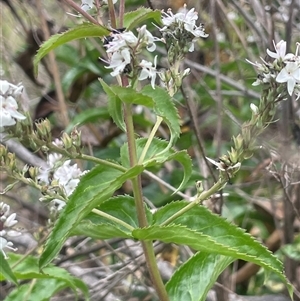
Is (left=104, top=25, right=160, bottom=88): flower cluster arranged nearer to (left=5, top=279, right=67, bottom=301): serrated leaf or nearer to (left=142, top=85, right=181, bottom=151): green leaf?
(left=142, top=85, right=181, bottom=151): green leaf

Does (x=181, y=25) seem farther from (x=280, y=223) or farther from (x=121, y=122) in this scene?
(x=280, y=223)

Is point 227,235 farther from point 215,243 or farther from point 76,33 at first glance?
point 76,33

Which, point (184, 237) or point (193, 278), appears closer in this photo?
point (184, 237)

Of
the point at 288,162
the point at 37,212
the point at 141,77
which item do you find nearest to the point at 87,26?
the point at 141,77

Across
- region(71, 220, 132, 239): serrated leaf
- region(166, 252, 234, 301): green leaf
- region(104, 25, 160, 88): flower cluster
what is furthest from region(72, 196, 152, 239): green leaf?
region(104, 25, 160, 88): flower cluster

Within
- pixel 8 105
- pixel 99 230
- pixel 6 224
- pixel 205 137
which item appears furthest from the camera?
pixel 205 137

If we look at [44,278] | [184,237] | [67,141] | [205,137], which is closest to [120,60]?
[67,141]

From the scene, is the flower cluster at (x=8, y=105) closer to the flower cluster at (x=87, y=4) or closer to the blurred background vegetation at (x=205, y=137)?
the flower cluster at (x=87, y=4)
